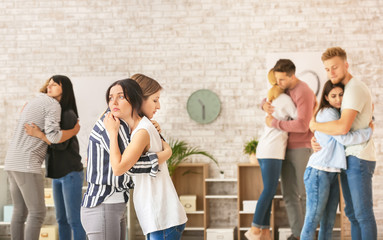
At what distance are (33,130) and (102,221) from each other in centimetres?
199

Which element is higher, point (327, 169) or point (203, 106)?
point (203, 106)

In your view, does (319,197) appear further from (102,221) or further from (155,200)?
(102,221)

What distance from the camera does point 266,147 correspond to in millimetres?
4609

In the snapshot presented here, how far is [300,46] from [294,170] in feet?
6.89

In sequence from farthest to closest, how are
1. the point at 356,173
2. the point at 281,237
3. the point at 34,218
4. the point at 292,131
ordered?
the point at 281,237
the point at 292,131
the point at 34,218
the point at 356,173

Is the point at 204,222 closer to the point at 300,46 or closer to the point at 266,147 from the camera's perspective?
the point at 266,147

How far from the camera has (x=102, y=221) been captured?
2379mm

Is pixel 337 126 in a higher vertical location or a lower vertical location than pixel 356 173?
higher

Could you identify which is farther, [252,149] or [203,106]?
[203,106]

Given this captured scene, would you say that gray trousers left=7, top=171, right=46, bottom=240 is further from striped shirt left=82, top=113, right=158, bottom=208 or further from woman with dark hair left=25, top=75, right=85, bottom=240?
striped shirt left=82, top=113, right=158, bottom=208

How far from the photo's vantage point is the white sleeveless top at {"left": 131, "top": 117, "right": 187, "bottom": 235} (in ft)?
7.68

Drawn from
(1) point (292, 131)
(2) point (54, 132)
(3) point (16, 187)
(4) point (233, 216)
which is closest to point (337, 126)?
(1) point (292, 131)

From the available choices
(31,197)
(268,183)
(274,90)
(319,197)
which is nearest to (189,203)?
(268,183)

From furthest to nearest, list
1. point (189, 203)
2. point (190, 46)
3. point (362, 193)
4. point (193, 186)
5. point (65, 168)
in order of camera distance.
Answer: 1. point (190, 46)
2. point (193, 186)
3. point (189, 203)
4. point (65, 168)
5. point (362, 193)
